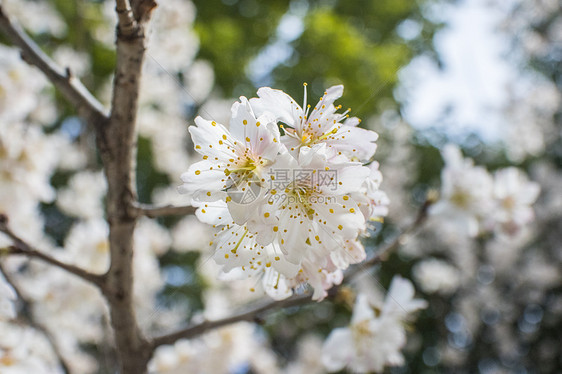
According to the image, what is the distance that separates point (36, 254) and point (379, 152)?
471 centimetres

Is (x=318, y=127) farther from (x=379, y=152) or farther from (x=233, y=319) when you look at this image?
(x=379, y=152)

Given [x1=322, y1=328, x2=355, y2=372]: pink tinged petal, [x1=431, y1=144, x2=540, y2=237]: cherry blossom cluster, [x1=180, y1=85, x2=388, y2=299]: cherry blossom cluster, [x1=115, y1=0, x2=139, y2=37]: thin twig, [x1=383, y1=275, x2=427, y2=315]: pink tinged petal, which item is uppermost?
[x1=115, y1=0, x2=139, y2=37]: thin twig

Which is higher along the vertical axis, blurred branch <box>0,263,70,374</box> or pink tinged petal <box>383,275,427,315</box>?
blurred branch <box>0,263,70,374</box>

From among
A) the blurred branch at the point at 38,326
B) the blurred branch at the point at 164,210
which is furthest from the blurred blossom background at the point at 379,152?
the blurred branch at the point at 164,210

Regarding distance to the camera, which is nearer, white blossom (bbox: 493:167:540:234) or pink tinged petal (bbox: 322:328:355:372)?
pink tinged petal (bbox: 322:328:355:372)

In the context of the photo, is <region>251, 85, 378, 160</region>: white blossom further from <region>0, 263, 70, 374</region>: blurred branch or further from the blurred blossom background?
the blurred blossom background

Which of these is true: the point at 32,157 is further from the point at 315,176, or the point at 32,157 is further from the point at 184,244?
the point at 184,244

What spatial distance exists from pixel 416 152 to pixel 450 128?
49cm

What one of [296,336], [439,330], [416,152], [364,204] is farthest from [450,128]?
[364,204]

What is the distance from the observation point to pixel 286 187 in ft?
2.06

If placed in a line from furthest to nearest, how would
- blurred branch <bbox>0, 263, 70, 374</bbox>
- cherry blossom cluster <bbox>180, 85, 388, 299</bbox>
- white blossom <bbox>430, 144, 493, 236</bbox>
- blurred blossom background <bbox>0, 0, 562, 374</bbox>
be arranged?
blurred blossom background <bbox>0, 0, 562, 374</bbox> → white blossom <bbox>430, 144, 493, 236</bbox> → blurred branch <bbox>0, 263, 70, 374</bbox> → cherry blossom cluster <bbox>180, 85, 388, 299</bbox>

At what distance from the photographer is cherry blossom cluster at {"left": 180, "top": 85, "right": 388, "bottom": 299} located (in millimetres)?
628

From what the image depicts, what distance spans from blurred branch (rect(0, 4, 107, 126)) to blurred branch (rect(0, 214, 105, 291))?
273 mm

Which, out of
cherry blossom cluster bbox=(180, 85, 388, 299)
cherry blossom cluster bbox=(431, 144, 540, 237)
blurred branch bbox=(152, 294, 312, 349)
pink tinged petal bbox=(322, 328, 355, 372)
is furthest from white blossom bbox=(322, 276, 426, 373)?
cherry blossom cluster bbox=(180, 85, 388, 299)
